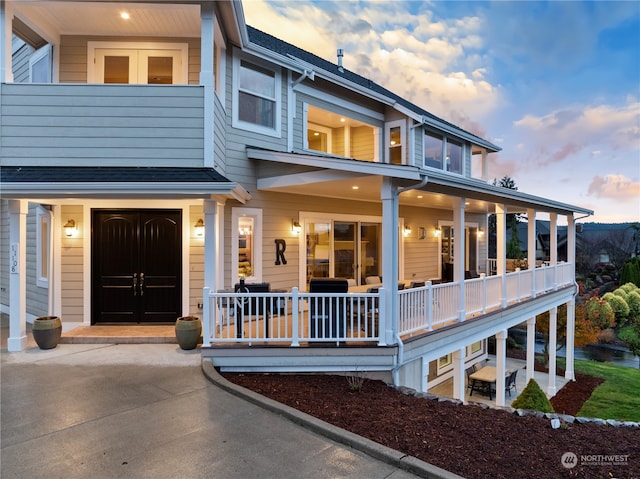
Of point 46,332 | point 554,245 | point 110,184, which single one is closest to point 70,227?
point 46,332

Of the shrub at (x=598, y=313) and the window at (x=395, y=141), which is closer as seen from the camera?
the window at (x=395, y=141)

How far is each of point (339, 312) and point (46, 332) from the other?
5.32 metres

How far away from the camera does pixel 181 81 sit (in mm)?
7973

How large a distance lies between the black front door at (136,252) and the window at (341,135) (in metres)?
4.71

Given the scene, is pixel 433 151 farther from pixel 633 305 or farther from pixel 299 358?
pixel 633 305

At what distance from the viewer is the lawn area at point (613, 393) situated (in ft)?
34.6

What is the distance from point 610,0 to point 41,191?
1937 cm

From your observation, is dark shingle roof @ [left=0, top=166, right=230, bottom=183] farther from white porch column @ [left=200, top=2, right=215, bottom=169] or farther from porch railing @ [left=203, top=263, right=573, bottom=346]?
porch railing @ [left=203, top=263, right=573, bottom=346]

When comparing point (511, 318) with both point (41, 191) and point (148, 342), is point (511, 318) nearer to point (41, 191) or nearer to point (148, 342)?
point (148, 342)

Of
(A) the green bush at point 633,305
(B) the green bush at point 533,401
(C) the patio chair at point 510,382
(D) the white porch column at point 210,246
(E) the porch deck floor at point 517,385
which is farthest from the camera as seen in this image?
(A) the green bush at point 633,305

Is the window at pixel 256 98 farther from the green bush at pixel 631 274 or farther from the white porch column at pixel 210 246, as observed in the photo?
the green bush at pixel 631 274

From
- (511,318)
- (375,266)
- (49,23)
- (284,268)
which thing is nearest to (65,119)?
(49,23)

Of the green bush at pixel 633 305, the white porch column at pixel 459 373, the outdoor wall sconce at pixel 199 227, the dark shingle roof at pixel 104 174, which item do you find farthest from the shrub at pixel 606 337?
the dark shingle roof at pixel 104 174

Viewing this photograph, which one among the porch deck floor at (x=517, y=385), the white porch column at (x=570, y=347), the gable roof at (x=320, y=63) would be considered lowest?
the porch deck floor at (x=517, y=385)
